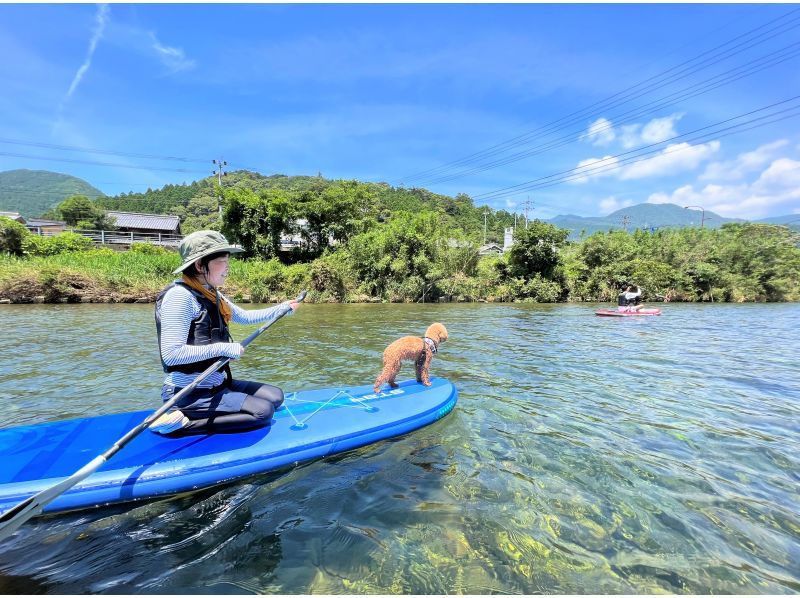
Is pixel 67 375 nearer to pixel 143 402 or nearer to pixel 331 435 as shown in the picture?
pixel 143 402

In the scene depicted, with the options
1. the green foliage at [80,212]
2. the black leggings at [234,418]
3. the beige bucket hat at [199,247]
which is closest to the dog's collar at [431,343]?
the black leggings at [234,418]

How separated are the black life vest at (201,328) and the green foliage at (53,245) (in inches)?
1342

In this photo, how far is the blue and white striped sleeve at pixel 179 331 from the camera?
3230 mm

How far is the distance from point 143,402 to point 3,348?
694 cm

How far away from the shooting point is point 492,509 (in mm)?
3309

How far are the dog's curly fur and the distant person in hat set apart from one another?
1664 mm

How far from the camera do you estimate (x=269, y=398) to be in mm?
4102

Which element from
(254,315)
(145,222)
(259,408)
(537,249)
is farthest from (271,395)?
(145,222)

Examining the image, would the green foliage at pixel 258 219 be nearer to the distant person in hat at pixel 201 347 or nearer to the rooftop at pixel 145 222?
the rooftop at pixel 145 222

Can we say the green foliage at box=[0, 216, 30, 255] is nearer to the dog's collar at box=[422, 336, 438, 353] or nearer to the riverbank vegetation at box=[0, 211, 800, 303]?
the riverbank vegetation at box=[0, 211, 800, 303]

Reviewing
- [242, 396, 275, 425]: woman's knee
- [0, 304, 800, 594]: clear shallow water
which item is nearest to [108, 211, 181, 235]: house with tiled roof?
[0, 304, 800, 594]: clear shallow water

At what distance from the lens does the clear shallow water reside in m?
2.57

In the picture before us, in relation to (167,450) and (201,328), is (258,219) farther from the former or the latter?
(167,450)

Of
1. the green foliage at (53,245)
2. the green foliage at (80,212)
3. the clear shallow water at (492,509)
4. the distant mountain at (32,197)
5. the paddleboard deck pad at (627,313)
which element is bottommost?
the clear shallow water at (492,509)
